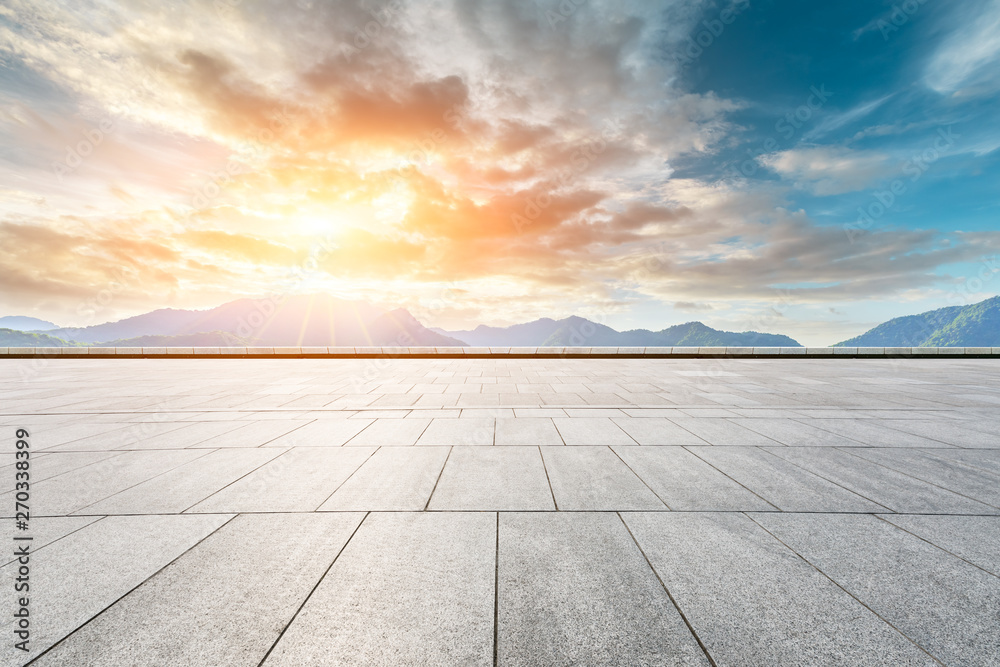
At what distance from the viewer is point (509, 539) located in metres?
3.88

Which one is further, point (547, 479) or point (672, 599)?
point (547, 479)

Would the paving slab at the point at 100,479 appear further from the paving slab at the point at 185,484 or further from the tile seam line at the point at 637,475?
the tile seam line at the point at 637,475

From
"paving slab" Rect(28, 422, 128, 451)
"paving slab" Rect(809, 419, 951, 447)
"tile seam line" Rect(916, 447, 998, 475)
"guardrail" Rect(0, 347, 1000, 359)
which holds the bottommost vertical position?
"paving slab" Rect(28, 422, 128, 451)

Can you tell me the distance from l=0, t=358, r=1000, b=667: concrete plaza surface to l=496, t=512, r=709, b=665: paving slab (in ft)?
0.06

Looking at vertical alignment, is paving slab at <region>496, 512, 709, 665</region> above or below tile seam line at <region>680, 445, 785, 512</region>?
below

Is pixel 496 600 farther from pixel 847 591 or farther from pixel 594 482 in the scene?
pixel 847 591

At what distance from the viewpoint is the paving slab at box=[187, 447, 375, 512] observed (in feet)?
15.3

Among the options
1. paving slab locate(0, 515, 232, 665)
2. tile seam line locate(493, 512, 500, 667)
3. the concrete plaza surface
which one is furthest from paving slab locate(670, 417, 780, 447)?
paving slab locate(0, 515, 232, 665)

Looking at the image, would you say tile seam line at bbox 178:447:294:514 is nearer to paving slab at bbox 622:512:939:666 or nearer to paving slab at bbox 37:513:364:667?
paving slab at bbox 37:513:364:667

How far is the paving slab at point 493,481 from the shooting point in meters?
4.66

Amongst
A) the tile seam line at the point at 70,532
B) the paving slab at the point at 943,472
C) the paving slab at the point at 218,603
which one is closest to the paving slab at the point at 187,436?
the tile seam line at the point at 70,532

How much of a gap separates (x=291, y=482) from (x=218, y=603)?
2.43 metres

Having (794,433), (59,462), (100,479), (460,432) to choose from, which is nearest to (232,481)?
(100,479)

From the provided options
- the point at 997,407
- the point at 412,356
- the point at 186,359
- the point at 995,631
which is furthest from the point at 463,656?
the point at 186,359
